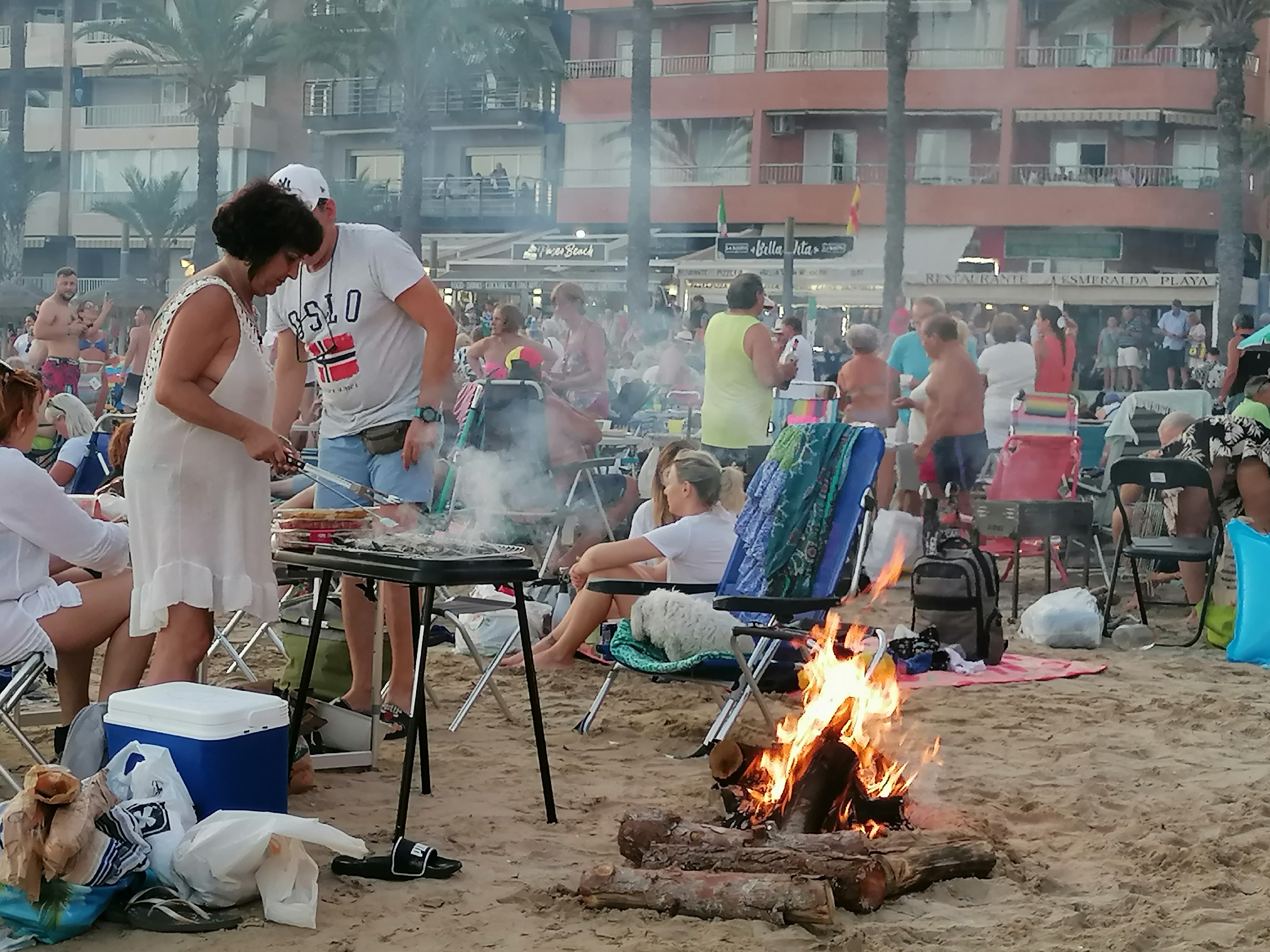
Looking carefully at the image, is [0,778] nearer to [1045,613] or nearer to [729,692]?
[729,692]

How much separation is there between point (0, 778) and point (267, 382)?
1.39 meters

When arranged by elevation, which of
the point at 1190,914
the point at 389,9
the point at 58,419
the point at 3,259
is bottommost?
the point at 1190,914

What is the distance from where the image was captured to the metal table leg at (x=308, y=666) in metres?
4.91

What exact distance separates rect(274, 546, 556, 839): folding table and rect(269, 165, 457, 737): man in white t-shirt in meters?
0.62

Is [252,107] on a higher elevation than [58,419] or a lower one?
higher

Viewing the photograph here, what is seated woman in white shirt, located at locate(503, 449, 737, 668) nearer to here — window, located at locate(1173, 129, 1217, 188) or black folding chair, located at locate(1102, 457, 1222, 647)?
black folding chair, located at locate(1102, 457, 1222, 647)

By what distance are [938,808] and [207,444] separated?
97.0 inches

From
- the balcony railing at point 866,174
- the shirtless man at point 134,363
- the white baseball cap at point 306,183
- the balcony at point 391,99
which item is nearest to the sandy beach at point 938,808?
the white baseball cap at point 306,183

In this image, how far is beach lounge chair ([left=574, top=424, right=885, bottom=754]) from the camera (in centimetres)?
544

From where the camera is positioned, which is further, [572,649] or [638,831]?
[572,649]

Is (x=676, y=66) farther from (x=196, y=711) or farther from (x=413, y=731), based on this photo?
(x=196, y=711)

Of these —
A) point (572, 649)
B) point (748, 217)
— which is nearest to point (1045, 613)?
point (572, 649)

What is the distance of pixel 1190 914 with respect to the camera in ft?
12.9

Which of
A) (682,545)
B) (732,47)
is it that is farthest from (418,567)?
(732,47)
